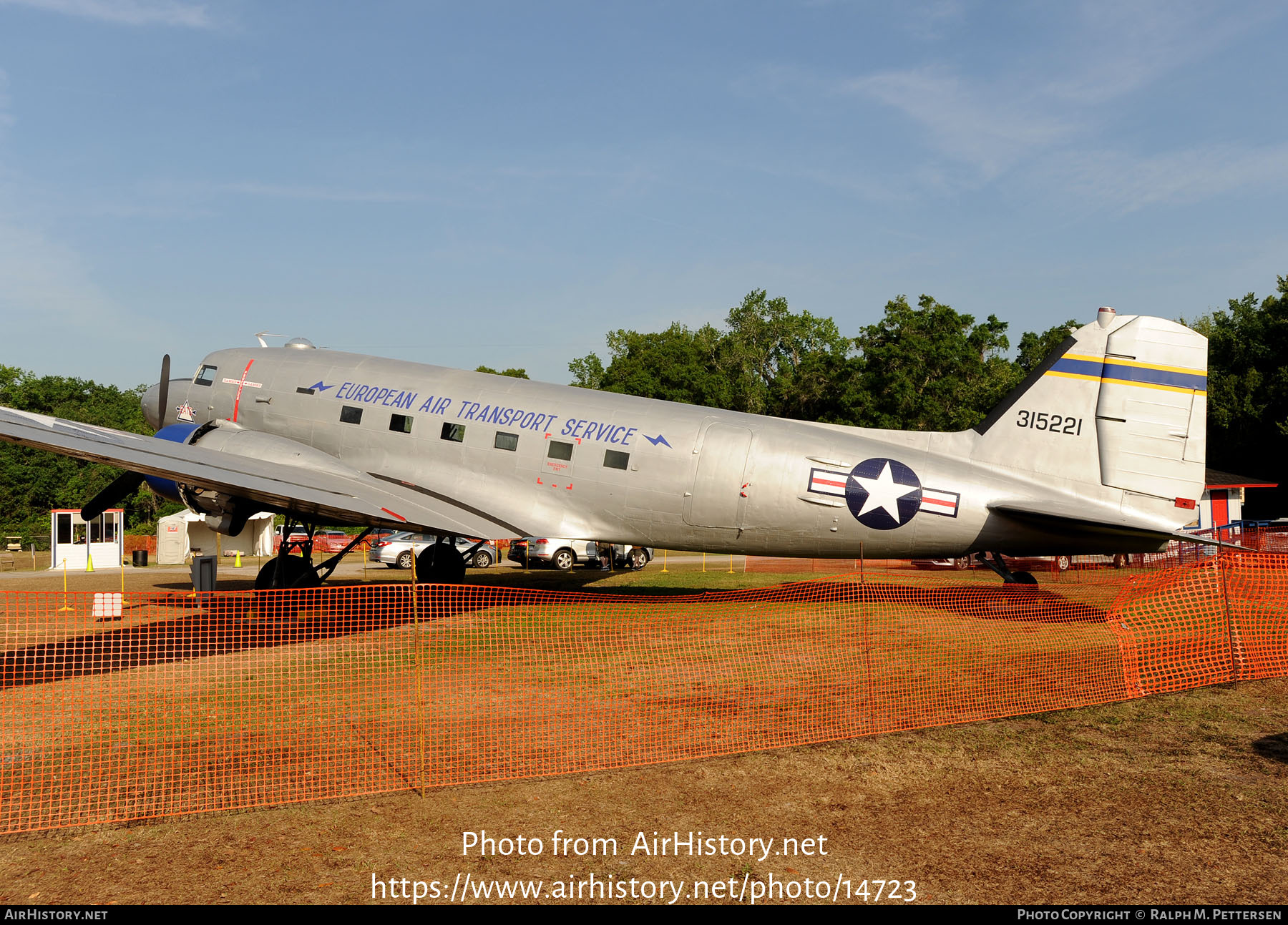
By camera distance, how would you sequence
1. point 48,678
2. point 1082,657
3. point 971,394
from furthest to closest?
point 971,394
point 1082,657
point 48,678

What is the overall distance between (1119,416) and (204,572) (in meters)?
17.6

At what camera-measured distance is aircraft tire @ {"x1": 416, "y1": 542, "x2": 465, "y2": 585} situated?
59.2 feet

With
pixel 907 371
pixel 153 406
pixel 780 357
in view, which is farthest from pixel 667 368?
A: pixel 153 406

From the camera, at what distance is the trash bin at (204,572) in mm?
16953

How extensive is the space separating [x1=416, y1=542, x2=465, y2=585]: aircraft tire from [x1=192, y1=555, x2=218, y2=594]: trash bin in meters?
4.15

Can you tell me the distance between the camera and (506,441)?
A: 1570cm

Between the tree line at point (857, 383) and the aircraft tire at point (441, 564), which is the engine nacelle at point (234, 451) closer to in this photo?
the aircraft tire at point (441, 564)

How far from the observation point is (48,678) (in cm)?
998

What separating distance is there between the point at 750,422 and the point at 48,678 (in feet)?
36.0

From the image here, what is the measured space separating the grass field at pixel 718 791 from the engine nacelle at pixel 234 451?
4.51 metres

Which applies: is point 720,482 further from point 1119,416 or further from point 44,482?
point 44,482

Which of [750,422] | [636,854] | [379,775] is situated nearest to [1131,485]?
[750,422]

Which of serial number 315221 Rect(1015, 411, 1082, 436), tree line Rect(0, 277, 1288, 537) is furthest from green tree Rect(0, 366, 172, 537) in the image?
serial number 315221 Rect(1015, 411, 1082, 436)
